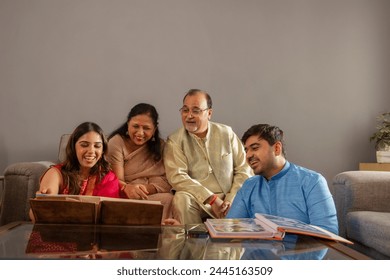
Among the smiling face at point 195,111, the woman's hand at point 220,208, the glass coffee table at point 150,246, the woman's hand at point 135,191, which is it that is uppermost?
the smiling face at point 195,111

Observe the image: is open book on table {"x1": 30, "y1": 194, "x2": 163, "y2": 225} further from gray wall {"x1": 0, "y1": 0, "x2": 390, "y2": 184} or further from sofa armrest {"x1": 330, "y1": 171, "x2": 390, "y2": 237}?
gray wall {"x1": 0, "y1": 0, "x2": 390, "y2": 184}

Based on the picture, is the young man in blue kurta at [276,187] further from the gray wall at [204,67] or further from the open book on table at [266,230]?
the gray wall at [204,67]

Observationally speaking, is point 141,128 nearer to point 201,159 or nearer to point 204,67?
point 201,159

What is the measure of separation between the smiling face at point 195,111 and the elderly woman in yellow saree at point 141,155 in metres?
0.17

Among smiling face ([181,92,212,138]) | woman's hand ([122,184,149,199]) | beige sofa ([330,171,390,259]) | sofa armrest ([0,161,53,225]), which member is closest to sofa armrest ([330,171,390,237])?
beige sofa ([330,171,390,259])

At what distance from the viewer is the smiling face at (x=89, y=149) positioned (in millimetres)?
1695

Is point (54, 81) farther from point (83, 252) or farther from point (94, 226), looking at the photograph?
point (83, 252)

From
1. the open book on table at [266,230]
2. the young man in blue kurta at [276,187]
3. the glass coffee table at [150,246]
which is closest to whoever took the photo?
the glass coffee table at [150,246]

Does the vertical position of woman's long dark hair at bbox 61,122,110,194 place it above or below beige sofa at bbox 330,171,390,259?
above

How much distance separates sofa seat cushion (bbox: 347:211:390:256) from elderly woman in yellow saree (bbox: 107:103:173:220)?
0.84 meters

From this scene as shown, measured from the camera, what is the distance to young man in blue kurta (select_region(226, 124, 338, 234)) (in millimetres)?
1366

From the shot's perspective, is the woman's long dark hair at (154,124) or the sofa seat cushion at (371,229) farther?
the woman's long dark hair at (154,124)

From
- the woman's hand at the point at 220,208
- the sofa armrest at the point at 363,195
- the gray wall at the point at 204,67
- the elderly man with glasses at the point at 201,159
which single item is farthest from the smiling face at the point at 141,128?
the sofa armrest at the point at 363,195

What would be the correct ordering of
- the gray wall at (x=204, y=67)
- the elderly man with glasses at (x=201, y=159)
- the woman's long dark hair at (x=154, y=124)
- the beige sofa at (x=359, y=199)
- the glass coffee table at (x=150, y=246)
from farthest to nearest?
the gray wall at (x=204, y=67), the woman's long dark hair at (x=154, y=124), the elderly man with glasses at (x=201, y=159), the beige sofa at (x=359, y=199), the glass coffee table at (x=150, y=246)
